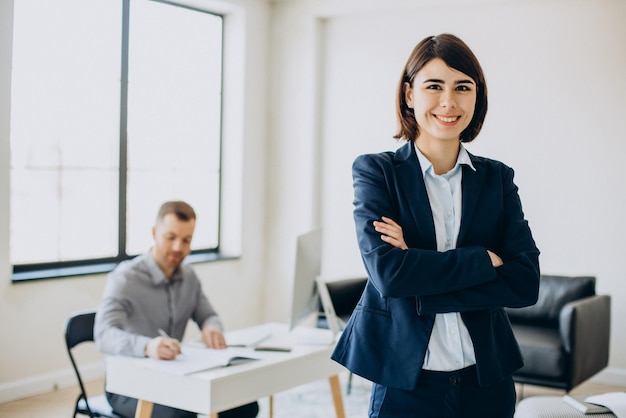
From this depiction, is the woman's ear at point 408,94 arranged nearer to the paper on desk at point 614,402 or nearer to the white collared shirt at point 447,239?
the white collared shirt at point 447,239

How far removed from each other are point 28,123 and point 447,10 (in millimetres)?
3336

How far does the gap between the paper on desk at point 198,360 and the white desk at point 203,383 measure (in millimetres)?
23

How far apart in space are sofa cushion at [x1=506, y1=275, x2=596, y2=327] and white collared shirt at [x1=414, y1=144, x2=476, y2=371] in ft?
11.9

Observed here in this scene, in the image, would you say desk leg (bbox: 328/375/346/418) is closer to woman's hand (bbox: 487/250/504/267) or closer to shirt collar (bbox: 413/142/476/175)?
woman's hand (bbox: 487/250/504/267)

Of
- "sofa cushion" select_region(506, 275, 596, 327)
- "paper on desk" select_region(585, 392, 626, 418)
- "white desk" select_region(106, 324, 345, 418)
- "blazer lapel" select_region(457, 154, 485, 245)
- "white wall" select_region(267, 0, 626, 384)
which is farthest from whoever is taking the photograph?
"white wall" select_region(267, 0, 626, 384)

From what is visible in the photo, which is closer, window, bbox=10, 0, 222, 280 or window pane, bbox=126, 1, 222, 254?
window, bbox=10, 0, 222, 280

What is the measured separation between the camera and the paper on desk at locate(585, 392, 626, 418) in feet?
10.7

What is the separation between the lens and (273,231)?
734 cm

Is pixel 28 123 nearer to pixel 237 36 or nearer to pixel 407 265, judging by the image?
pixel 237 36

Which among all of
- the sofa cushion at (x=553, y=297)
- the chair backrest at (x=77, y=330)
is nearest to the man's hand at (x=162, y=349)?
the chair backrest at (x=77, y=330)

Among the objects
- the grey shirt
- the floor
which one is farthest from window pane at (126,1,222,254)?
the grey shirt

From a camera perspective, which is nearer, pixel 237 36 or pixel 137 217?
pixel 137 217

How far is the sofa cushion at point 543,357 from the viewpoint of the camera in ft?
15.7

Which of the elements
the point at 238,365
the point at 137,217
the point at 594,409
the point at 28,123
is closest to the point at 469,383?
the point at 238,365
